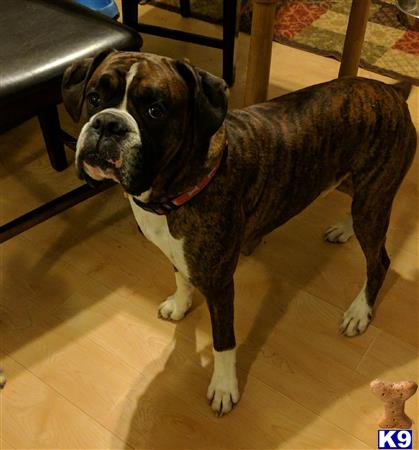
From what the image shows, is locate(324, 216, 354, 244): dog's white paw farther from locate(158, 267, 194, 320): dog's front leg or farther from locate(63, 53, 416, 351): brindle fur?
locate(158, 267, 194, 320): dog's front leg

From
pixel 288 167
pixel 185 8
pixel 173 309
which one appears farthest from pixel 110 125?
pixel 185 8

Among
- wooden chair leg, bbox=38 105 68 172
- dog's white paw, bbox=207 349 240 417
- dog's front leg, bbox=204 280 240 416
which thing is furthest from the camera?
wooden chair leg, bbox=38 105 68 172

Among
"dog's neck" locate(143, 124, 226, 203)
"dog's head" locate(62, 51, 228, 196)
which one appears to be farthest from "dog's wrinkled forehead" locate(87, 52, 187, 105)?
"dog's neck" locate(143, 124, 226, 203)

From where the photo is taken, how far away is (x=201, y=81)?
94cm

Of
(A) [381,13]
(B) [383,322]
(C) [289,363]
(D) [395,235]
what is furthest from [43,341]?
(A) [381,13]

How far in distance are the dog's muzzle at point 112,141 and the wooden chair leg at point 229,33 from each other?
3.86 feet

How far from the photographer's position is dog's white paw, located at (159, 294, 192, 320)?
1.44 m

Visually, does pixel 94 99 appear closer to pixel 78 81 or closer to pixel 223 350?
pixel 78 81

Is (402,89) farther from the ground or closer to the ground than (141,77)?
closer to the ground

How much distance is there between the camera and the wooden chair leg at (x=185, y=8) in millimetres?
2537

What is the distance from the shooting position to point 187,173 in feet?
3.24

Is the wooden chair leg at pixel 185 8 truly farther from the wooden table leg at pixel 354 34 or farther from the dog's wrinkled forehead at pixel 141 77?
the dog's wrinkled forehead at pixel 141 77

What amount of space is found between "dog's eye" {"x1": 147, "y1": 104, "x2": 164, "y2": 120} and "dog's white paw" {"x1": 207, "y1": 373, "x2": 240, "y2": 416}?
25.3 inches

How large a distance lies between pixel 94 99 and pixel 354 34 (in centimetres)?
96
